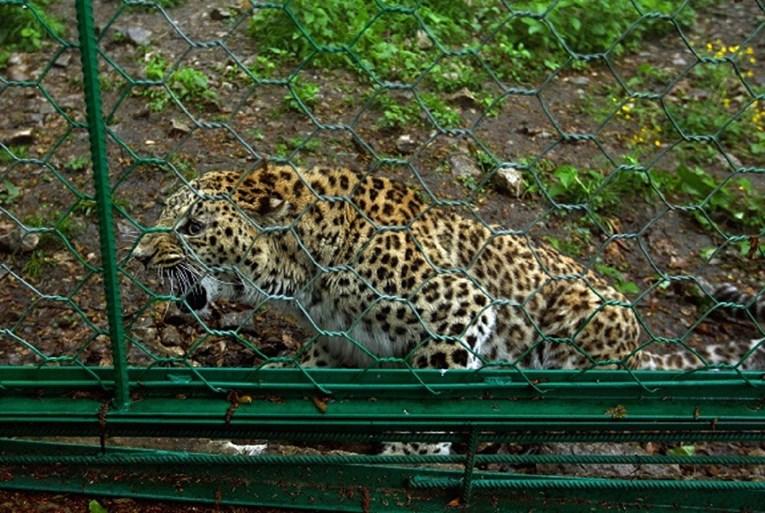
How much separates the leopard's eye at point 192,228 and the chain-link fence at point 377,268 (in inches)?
0.4

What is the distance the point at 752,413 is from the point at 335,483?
1.83m

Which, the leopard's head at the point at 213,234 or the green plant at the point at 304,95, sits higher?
the green plant at the point at 304,95

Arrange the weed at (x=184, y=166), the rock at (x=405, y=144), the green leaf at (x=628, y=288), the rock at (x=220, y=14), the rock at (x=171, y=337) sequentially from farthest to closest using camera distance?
the rock at (x=220, y=14), the rock at (x=405, y=144), the weed at (x=184, y=166), the green leaf at (x=628, y=288), the rock at (x=171, y=337)

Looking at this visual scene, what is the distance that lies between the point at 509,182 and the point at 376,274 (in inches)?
86.9

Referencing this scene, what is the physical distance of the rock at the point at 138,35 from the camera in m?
8.11

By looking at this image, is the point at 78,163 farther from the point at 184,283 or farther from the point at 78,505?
the point at 78,505

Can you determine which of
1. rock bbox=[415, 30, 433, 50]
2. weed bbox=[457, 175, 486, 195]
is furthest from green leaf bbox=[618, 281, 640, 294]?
rock bbox=[415, 30, 433, 50]

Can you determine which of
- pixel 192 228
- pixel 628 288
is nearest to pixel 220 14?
pixel 192 228

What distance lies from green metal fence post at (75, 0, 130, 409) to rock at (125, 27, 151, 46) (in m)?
4.73

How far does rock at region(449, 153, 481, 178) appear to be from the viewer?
22.9ft

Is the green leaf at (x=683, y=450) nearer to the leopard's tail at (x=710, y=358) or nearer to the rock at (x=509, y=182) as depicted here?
the leopard's tail at (x=710, y=358)

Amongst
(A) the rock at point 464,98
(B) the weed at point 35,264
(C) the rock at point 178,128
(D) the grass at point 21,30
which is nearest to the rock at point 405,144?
(A) the rock at point 464,98

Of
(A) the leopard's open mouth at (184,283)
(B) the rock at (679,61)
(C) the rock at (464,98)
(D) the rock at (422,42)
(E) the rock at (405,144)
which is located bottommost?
(A) the leopard's open mouth at (184,283)

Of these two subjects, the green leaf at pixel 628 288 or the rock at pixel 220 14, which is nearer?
the green leaf at pixel 628 288
